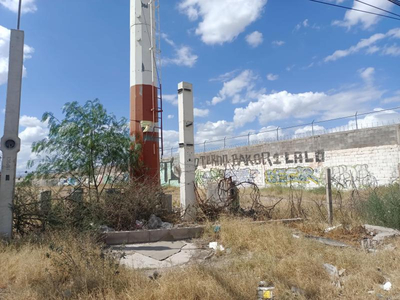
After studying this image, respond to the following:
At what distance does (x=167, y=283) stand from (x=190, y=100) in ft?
24.4

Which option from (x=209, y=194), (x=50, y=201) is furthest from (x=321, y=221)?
(x=50, y=201)

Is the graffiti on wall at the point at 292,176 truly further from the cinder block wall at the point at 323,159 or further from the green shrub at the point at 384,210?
the green shrub at the point at 384,210

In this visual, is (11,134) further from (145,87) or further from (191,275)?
(145,87)

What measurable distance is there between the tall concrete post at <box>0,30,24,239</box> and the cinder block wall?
7.10 metres

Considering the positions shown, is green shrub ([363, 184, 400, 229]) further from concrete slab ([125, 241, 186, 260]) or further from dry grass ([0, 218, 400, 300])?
concrete slab ([125, 241, 186, 260])

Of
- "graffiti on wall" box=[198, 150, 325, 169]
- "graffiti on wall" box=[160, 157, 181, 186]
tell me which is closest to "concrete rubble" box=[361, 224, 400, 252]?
"graffiti on wall" box=[198, 150, 325, 169]

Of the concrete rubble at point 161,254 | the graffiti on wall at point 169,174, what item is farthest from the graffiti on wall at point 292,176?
the concrete rubble at point 161,254

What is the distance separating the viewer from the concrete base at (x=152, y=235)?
24.2 ft

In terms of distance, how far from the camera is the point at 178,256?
6.39 meters

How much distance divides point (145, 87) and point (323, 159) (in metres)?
12.8

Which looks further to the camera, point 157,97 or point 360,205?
point 157,97

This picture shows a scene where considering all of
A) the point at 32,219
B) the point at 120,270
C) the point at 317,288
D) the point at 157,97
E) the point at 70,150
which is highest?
the point at 157,97

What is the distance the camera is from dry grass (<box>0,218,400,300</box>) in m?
3.81

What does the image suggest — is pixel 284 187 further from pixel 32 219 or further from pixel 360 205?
pixel 32 219
